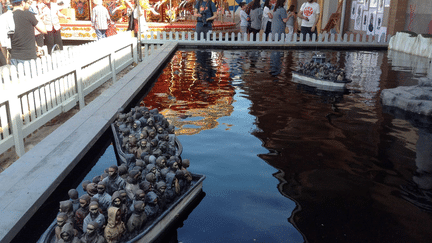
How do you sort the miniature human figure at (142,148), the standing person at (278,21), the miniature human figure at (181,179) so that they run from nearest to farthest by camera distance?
1. the miniature human figure at (181,179)
2. the miniature human figure at (142,148)
3. the standing person at (278,21)

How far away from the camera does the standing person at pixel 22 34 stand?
708 centimetres

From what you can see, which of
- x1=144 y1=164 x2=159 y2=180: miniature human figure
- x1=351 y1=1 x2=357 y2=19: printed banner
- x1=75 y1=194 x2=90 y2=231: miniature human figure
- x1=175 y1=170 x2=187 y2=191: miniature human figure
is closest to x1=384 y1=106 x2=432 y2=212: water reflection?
x1=175 y1=170 x2=187 y2=191: miniature human figure

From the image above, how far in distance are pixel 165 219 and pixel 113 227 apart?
0.60 m

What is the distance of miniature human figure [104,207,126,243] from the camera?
2715 millimetres

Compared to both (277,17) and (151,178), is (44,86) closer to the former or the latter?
(151,178)

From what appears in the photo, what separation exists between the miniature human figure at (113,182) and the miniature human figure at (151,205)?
0.29 m

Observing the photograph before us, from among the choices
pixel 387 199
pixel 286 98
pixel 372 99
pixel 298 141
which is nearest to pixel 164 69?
pixel 286 98

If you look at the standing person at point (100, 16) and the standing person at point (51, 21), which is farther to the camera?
the standing person at point (100, 16)

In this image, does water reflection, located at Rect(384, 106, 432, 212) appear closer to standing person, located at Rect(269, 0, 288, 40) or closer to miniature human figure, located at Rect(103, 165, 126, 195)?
miniature human figure, located at Rect(103, 165, 126, 195)

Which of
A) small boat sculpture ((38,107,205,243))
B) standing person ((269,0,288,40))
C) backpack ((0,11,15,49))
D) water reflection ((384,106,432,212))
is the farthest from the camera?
Answer: standing person ((269,0,288,40))

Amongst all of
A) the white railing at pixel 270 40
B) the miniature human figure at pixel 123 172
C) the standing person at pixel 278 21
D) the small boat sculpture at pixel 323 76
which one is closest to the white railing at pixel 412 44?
the white railing at pixel 270 40

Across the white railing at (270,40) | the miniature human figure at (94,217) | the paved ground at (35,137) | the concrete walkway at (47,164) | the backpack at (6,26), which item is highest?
the backpack at (6,26)

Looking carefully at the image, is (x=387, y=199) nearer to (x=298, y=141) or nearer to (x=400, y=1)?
(x=298, y=141)

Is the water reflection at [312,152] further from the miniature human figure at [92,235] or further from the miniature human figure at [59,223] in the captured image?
the miniature human figure at [59,223]
